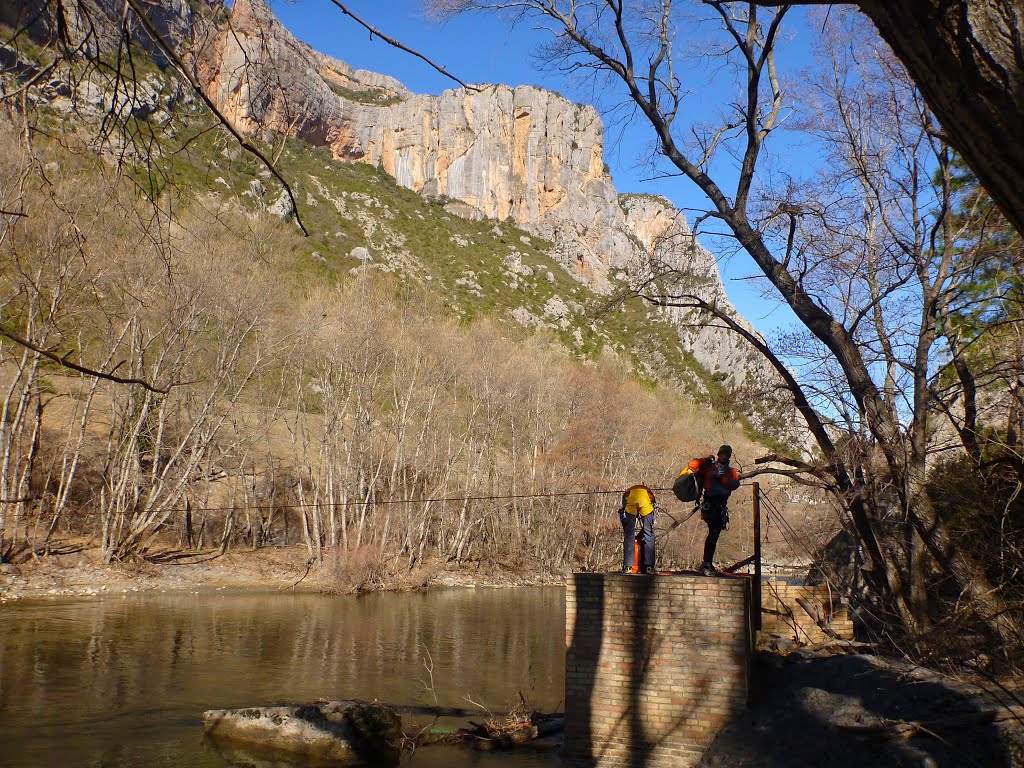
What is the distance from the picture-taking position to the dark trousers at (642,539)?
33.0 ft

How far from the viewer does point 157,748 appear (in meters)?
9.90

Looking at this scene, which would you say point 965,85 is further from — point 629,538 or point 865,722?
point 629,538

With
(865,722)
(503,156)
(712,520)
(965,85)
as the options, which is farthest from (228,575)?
(503,156)

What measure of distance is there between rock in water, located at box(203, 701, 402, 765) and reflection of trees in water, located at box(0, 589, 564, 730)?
2011 mm

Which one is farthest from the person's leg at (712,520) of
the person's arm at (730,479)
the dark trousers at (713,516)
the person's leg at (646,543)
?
the person's leg at (646,543)

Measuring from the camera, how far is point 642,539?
10.1 meters

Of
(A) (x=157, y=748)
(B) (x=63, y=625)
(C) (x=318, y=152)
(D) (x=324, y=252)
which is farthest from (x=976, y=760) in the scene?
(C) (x=318, y=152)

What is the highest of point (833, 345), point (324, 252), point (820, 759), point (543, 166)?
point (543, 166)

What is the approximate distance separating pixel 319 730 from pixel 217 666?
19.1ft

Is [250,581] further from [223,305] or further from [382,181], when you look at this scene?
[382,181]

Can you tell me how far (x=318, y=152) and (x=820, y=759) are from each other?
90193 mm

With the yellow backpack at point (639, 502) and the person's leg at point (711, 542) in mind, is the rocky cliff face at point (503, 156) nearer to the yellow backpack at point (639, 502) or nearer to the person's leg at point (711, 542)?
the yellow backpack at point (639, 502)

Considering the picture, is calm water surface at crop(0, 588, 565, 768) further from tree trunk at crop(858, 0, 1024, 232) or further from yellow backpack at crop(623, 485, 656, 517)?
tree trunk at crop(858, 0, 1024, 232)

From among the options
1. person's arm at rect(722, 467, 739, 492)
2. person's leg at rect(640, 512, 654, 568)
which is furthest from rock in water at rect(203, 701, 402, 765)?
person's arm at rect(722, 467, 739, 492)
